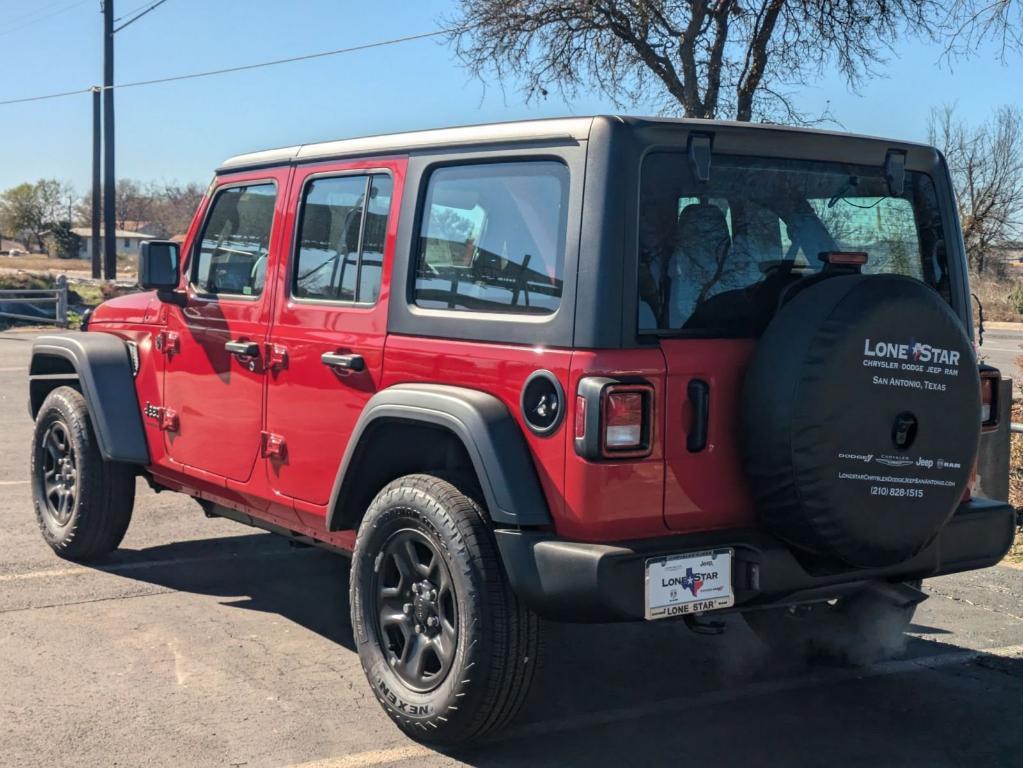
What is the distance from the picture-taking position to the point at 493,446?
12.0 feet

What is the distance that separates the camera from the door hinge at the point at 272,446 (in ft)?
15.9

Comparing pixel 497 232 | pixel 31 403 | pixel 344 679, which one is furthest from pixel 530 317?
pixel 31 403

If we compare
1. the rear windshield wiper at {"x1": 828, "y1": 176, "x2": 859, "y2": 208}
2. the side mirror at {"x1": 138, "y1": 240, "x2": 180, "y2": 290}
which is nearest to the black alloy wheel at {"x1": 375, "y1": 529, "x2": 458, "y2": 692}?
the rear windshield wiper at {"x1": 828, "y1": 176, "x2": 859, "y2": 208}

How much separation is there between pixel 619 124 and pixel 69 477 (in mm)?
3920

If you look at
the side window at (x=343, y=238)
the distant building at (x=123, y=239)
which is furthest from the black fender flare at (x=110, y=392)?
the distant building at (x=123, y=239)

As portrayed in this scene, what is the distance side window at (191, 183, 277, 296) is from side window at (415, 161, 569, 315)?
3.76 feet

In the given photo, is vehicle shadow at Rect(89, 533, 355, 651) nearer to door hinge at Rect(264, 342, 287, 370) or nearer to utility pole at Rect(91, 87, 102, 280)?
door hinge at Rect(264, 342, 287, 370)

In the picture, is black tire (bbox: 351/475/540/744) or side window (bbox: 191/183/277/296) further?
side window (bbox: 191/183/277/296)

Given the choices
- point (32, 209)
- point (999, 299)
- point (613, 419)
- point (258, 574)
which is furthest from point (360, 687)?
point (32, 209)

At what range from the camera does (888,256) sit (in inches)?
171

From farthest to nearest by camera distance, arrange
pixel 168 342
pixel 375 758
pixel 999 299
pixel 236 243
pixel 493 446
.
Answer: pixel 999 299, pixel 168 342, pixel 236 243, pixel 375 758, pixel 493 446

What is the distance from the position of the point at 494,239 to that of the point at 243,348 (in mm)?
1504

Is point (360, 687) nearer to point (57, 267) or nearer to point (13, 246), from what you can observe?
point (57, 267)

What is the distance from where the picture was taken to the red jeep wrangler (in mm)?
3588
